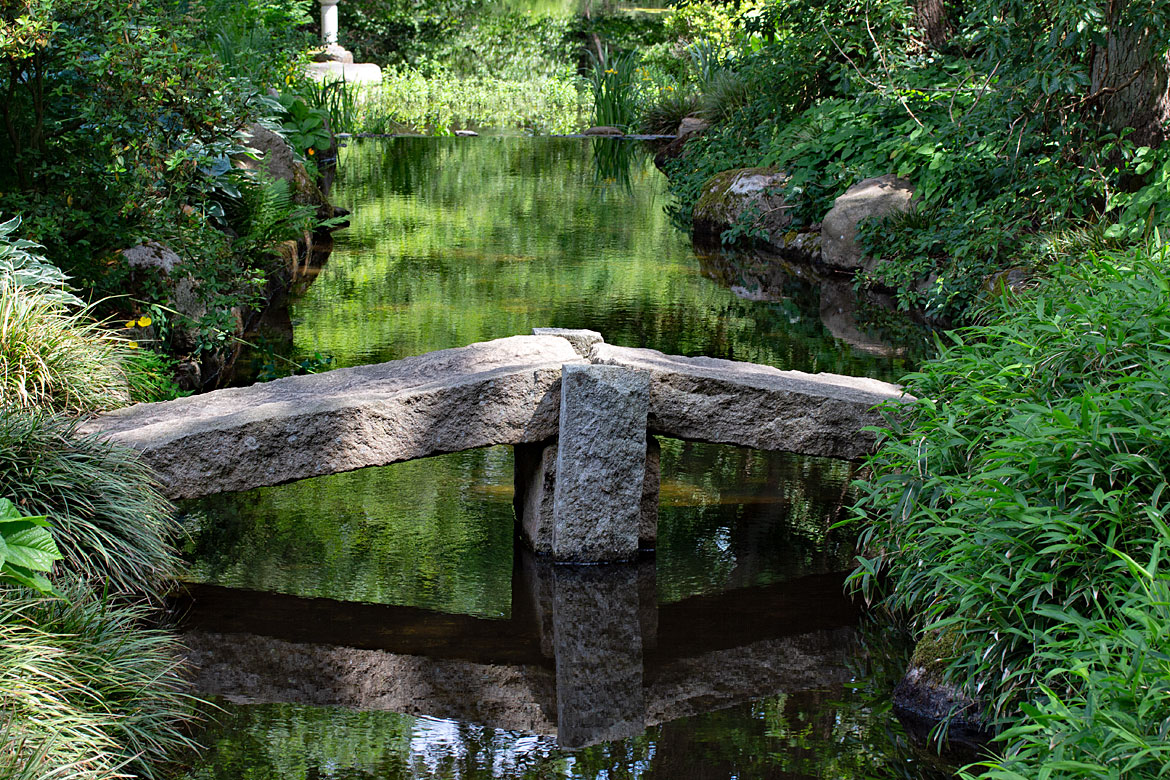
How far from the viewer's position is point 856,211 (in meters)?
11.3

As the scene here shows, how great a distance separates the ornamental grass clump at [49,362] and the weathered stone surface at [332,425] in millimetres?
307

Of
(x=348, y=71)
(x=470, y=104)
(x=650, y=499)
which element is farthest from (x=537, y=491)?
(x=470, y=104)

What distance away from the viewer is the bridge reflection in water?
13.2 feet

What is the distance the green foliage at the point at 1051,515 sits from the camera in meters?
2.88

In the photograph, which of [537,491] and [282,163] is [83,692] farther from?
[282,163]

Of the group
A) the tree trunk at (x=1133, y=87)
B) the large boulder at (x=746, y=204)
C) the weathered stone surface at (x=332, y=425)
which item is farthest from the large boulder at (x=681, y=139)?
the weathered stone surface at (x=332, y=425)

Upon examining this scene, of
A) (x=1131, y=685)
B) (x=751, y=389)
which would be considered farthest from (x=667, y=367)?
(x=1131, y=685)

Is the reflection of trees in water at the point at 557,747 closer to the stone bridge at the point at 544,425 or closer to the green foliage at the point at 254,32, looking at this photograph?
the stone bridge at the point at 544,425

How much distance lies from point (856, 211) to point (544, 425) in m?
7.02

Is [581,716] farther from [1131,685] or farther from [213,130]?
[213,130]

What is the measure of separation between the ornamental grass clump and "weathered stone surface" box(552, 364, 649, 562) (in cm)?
226

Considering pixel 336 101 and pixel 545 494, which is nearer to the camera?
pixel 545 494

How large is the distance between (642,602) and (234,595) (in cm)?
169

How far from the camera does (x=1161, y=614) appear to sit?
2926mm
